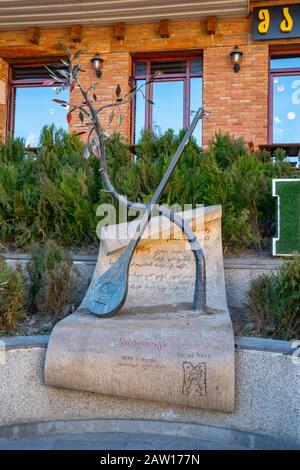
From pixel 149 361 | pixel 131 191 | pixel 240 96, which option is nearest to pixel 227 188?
pixel 131 191

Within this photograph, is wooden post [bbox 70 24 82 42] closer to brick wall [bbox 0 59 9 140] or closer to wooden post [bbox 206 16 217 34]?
brick wall [bbox 0 59 9 140]

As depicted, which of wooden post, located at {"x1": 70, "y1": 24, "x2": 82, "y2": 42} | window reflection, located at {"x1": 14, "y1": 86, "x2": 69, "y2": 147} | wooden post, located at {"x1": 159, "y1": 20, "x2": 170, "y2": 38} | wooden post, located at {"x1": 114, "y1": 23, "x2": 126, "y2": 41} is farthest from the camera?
window reflection, located at {"x1": 14, "y1": 86, "x2": 69, "y2": 147}

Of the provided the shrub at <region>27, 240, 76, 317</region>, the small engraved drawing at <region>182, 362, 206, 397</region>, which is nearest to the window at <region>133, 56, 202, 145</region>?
the shrub at <region>27, 240, 76, 317</region>

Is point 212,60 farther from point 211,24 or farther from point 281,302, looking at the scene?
point 281,302

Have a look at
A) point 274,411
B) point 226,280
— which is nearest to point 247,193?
point 226,280

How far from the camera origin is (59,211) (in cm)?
562

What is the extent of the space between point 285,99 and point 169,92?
8.16ft

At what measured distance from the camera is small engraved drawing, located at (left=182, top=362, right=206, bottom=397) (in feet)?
10.2

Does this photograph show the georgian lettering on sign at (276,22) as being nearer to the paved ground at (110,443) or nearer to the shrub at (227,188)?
the shrub at (227,188)

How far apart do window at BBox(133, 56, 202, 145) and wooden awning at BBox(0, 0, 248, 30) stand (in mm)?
1017

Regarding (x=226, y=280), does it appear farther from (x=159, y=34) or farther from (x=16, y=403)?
(x=159, y=34)

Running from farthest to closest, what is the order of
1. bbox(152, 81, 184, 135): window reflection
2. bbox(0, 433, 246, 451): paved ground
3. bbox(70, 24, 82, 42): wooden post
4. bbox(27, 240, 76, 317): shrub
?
bbox(152, 81, 184, 135): window reflection → bbox(70, 24, 82, 42): wooden post → bbox(27, 240, 76, 317): shrub → bbox(0, 433, 246, 451): paved ground

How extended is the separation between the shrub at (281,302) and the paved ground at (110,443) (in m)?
1.10
